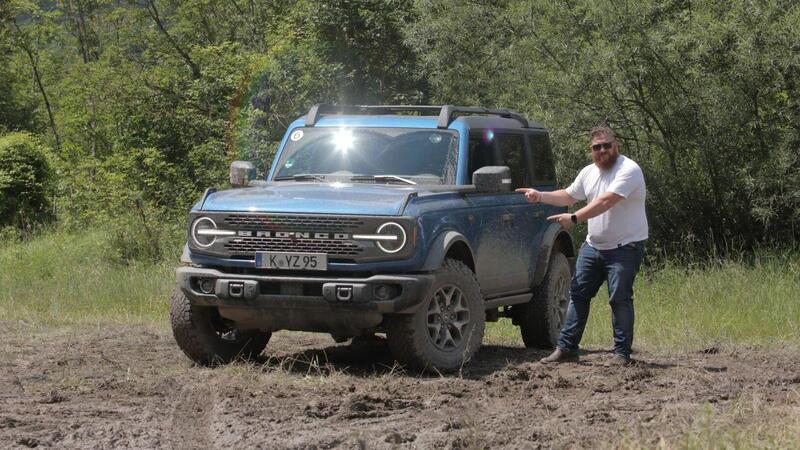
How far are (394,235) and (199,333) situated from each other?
1689mm

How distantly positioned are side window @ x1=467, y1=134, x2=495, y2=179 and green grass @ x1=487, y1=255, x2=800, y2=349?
226 cm

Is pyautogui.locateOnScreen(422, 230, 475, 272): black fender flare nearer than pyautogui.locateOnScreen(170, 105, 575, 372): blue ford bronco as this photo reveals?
No

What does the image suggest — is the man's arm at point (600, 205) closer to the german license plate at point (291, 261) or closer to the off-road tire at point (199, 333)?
the german license plate at point (291, 261)

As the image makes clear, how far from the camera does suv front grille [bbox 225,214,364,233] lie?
26.7ft

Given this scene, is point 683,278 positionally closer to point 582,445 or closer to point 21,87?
point 582,445

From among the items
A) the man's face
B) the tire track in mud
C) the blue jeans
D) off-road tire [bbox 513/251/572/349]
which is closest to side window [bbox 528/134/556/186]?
off-road tire [bbox 513/251/572/349]

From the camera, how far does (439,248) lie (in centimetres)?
836

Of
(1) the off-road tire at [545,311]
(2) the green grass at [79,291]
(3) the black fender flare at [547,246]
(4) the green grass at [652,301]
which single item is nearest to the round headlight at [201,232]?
(3) the black fender flare at [547,246]

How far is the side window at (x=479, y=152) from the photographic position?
9.57 meters

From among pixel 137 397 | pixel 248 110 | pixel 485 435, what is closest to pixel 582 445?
pixel 485 435

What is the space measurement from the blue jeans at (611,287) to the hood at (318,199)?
1421 millimetres

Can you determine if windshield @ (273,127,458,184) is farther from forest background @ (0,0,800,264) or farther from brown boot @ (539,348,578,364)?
forest background @ (0,0,800,264)

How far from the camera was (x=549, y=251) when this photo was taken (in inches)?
406

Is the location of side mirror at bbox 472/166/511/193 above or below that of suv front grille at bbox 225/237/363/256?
above
